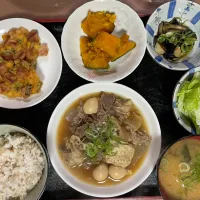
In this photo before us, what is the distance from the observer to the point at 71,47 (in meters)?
3.01

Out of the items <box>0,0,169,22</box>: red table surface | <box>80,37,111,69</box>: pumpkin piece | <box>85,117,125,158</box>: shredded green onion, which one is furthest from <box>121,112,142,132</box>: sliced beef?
<box>0,0,169,22</box>: red table surface

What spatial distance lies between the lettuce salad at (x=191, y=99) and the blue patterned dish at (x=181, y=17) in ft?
0.46

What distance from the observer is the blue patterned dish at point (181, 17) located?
9.75 feet

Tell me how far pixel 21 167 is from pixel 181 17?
1.84m

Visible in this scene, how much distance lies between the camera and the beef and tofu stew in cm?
290

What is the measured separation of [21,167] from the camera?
2.89 m

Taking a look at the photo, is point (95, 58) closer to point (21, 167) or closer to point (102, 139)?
point (102, 139)

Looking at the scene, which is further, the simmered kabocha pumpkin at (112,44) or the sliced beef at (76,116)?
the sliced beef at (76,116)

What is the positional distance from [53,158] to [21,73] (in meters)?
0.73

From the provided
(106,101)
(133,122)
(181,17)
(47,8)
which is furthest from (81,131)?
(181,17)

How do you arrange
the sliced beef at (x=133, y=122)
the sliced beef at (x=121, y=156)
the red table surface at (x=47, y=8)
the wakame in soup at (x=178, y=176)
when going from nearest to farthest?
the wakame in soup at (x=178, y=176) → the sliced beef at (x=121, y=156) → the sliced beef at (x=133, y=122) → the red table surface at (x=47, y=8)

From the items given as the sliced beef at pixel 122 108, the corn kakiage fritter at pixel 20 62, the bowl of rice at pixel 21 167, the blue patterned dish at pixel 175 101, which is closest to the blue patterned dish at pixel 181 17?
the blue patterned dish at pixel 175 101

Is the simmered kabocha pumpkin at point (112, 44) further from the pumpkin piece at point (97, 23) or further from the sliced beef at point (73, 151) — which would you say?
the sliced beef at point (73, 151)

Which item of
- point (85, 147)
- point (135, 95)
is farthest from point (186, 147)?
point (85, 147)
